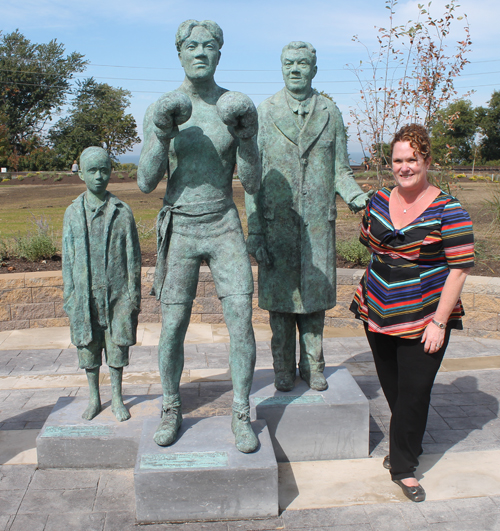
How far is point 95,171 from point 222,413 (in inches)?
79.1

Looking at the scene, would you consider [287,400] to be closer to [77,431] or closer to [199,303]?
[77,431]

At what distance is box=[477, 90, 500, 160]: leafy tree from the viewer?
134ft

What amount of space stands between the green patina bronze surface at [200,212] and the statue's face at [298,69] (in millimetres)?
574

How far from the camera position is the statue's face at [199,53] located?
2.88m

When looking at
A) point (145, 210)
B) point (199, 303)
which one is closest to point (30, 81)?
point (145, 210)

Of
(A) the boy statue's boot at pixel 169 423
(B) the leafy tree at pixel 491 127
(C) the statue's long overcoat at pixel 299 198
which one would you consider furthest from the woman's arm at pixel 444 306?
(B) the leafy tree at pixel 491 127

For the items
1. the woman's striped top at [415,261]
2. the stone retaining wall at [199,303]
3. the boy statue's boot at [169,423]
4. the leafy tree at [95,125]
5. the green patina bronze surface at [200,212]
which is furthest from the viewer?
the leafy tree at [95,125]

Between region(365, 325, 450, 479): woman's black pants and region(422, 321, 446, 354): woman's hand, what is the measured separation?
0.21 feet

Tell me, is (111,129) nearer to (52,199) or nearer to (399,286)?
(52,199)

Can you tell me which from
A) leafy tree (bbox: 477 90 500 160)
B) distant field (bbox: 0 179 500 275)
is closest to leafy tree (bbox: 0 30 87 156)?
distant field (bbox: 0 179 500 275)

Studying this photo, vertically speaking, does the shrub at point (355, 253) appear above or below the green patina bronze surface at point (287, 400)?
above

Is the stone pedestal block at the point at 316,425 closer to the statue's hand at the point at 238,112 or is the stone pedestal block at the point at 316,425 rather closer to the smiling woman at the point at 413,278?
the smiling woman at the point at 413,278

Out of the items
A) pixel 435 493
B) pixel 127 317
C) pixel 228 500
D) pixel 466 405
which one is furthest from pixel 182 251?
pixel 466 405

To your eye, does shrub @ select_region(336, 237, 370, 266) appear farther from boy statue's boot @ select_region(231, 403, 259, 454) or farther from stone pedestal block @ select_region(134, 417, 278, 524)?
stone pedestal block @ select_region(134, 417, 278, 524)
